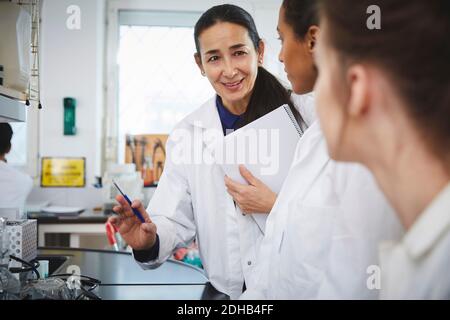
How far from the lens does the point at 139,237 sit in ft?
3.19

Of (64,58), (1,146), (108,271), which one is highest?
(64,58)

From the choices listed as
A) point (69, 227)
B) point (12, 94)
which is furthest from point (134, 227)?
point (69, 227)

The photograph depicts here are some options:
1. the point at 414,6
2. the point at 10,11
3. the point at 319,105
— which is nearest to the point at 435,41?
the point at 414,6

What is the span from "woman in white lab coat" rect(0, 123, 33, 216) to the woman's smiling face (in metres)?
0.72

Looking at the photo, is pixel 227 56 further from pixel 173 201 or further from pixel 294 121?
pixel 173 201

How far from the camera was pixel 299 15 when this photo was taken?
740 millimetres

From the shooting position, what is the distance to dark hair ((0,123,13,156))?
4.09ft

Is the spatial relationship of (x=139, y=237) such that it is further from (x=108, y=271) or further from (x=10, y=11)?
(x=10, y=11)

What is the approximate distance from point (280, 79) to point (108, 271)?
837 mm

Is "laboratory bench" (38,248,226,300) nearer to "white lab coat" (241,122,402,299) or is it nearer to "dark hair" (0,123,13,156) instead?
"white lab coat" (241,122,402,299)

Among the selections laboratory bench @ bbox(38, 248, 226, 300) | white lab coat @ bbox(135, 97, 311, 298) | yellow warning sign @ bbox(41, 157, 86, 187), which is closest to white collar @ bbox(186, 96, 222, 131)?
white lab coat @ bbox(135, 97, 311, 298)

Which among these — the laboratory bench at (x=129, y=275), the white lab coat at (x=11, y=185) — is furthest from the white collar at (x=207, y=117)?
the white lab coat at (x=11, y=185)

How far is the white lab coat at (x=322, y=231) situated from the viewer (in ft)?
2.01

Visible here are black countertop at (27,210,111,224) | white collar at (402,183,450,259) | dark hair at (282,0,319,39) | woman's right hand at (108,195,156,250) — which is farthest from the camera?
black countertop at (27,210,111,224)
